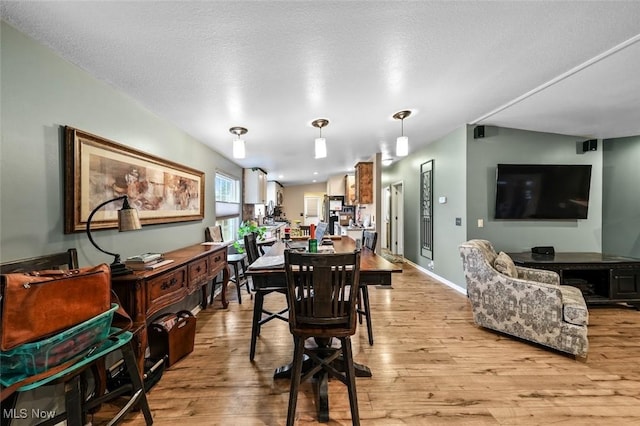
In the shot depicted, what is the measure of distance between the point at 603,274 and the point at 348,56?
418 cm

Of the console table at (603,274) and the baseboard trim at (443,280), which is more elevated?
the console table at (603,274)

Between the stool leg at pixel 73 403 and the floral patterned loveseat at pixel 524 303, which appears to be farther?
the floral patterned loveseat at pixel 524 303

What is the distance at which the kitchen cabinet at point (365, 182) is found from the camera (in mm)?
5566

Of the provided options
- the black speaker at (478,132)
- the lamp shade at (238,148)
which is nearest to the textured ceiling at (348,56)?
the lamp shade at (238,148)

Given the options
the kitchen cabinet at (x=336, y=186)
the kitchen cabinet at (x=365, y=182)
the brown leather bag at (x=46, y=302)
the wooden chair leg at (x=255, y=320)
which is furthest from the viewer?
the kitchen cabinet at (x=336, y=186)

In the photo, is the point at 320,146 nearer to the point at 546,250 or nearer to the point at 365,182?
the point at 365,182

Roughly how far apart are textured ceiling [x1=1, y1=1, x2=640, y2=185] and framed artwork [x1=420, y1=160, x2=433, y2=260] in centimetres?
180

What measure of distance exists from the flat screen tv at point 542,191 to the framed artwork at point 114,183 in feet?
14.0

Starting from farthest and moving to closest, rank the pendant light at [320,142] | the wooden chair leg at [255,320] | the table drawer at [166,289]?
the pendant light at [320,142], the wooden chair leg at [255,320], the table drawer at [166,289]

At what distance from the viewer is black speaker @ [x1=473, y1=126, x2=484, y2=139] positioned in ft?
12.0

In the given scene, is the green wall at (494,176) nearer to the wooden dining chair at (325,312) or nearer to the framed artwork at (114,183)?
the wooden dining chair at (325,312)

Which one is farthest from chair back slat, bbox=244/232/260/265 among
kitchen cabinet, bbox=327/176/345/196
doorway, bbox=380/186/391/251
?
kitchen cabinet, bbox=327/176/345/196

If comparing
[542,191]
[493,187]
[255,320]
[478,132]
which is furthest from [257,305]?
[542,191]

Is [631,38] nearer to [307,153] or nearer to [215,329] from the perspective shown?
[307,153]
